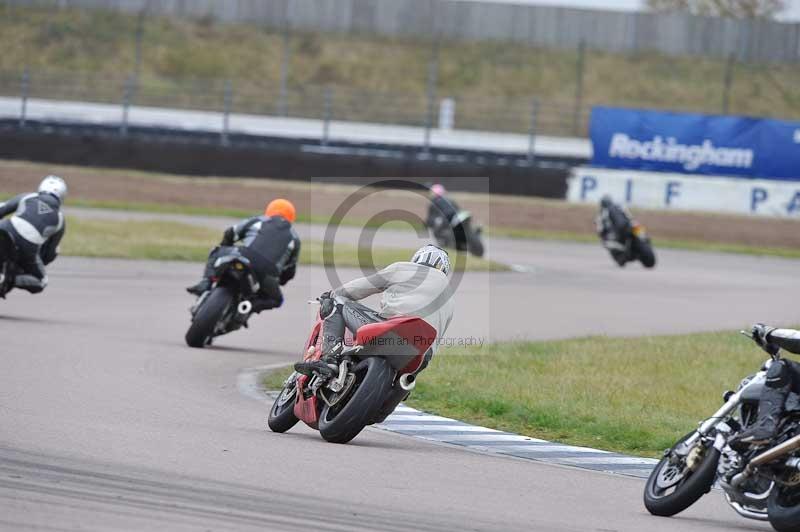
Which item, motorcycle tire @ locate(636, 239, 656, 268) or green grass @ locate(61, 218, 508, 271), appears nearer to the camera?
green grass @ locate(61, 218, 508, 271)

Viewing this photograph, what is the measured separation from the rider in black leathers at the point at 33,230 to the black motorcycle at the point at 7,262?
4 centimetres

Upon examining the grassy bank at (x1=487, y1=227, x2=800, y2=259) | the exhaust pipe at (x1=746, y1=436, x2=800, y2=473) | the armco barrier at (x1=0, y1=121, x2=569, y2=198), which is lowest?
the grassy bank at (x1=487, y1=227, x2=800, y2=259)

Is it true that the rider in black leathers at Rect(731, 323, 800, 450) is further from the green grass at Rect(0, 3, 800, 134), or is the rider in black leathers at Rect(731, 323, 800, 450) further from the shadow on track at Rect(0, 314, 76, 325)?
the green grass at Rect(0, 3, 800, 134)

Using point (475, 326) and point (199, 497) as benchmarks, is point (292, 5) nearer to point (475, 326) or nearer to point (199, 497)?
point (475, 326)

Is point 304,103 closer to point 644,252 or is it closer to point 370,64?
point 370,64

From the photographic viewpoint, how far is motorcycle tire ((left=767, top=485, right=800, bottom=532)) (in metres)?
7.06

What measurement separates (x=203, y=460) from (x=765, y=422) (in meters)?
2.93

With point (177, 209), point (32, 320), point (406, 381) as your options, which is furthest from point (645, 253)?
point (406, 381)

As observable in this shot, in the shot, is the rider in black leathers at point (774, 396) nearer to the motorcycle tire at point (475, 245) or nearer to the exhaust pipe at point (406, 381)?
the exhaust pipe at point (406, 381)

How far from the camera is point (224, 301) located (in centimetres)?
1385

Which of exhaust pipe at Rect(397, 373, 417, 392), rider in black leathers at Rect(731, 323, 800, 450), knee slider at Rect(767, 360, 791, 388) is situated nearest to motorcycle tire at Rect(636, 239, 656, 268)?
exhaust pipe at Rect(397, 373, 417, 392)

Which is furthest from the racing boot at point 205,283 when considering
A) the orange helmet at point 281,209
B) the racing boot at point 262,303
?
the orange helmet at point 281,209

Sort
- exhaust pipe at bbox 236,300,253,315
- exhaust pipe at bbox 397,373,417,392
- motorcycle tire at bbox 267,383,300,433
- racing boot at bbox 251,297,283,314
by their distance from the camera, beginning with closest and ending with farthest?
exhaust pipe at bbox 397,373,417,392, motorcycle tire at bbox 267,383,300,433, exhaust pipe at bbox 236,300,253,315, racing boot at bbox 251,297,283,314

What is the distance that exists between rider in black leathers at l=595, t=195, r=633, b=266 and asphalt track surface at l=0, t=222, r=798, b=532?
10.0 meters
